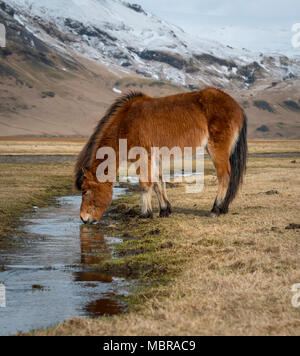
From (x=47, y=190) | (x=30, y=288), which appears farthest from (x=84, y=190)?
(x=47, y=190)

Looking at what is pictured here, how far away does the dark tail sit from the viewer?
12.8 meters

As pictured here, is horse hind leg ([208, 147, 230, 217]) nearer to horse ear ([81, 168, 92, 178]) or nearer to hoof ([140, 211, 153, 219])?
hoof ([140, 211, 153, 219])

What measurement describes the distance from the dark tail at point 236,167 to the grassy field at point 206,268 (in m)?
0.41

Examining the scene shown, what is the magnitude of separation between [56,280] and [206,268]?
230 centimetres

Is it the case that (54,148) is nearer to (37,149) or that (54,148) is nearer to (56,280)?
(37,149)

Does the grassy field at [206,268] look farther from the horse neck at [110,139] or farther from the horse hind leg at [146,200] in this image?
the horse neck at [110,139]

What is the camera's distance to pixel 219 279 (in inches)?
277

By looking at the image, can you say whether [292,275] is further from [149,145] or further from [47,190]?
[47,190]

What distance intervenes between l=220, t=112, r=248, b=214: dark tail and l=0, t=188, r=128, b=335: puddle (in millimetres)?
3253

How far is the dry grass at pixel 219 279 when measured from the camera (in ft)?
17.6

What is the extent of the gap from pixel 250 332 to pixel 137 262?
391 cm

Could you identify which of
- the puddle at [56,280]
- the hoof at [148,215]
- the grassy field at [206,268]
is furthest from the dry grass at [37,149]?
the puddle at [56,280]

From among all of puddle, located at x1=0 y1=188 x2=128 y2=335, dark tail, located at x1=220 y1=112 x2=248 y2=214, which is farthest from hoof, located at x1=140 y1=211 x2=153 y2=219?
dark tail, located at x1=220 y1=112 x2=248 y2=214
